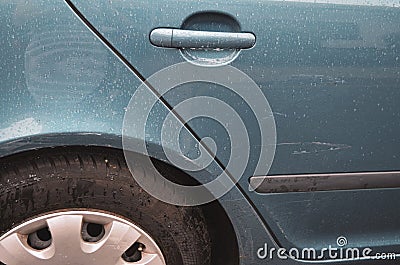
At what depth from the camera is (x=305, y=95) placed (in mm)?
1727

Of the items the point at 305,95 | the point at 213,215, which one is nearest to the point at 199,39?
the point at 305,95

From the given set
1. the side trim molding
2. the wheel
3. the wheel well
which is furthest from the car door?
the wheel

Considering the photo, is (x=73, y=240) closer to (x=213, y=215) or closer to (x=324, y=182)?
(x=213, y=215)

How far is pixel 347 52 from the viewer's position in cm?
172

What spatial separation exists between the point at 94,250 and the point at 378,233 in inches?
35.1

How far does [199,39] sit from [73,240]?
66 cm

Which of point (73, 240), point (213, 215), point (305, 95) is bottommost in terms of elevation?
point (73, 240)

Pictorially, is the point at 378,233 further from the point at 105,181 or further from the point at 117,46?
the point at 117,46

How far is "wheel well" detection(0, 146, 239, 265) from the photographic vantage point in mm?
1677

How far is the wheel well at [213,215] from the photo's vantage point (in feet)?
5.50

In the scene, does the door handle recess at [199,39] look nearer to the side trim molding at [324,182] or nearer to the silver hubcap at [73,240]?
the side trim molding at [324,182]

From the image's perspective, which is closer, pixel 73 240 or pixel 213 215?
pixel 73 240

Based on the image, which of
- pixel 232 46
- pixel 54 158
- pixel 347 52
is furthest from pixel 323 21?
pixel 54 158

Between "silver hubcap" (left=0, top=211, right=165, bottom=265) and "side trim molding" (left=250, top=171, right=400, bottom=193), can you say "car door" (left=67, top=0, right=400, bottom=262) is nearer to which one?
"side trim molding" (left=250, top=171, right=400, bottom=193)
